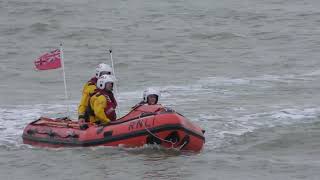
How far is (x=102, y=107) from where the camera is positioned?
13.6 meters

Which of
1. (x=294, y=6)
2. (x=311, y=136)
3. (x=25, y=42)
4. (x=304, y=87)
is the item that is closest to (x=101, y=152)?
(x=311, y=136)

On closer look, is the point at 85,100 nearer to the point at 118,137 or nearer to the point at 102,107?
the point at 102,107

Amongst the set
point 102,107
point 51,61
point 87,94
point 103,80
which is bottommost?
point 102,107

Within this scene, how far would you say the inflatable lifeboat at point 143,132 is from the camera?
12809 millimetres

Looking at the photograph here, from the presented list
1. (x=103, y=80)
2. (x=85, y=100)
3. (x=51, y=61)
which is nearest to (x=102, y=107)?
(x=103, y=80)

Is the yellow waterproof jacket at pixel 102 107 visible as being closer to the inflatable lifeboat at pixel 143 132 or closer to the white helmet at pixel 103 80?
the white helmet at pixel 103 80

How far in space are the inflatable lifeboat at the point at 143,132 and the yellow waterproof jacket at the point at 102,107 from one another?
0.22 m

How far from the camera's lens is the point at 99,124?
1352cm

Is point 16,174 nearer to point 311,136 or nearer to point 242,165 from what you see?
point 242,165

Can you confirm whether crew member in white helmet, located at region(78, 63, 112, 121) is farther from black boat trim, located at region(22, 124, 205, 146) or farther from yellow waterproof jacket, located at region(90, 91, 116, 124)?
black boat trim, located at region(22, 124, 205, 146)

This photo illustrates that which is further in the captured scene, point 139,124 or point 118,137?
point 118,137

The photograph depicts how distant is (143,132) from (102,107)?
1.00m

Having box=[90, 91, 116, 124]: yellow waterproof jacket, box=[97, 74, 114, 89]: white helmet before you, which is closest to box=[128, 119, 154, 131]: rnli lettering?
box=[90, 91, 116, 124]: yellow waterproof jacket

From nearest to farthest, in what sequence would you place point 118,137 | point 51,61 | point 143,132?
point 143,132, point 118,137, point 51,61
